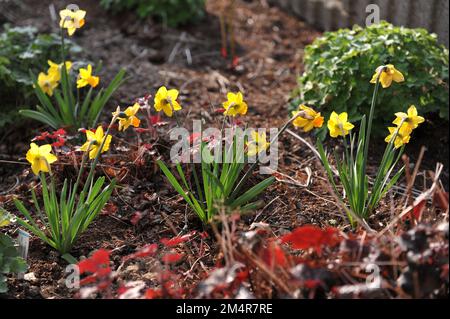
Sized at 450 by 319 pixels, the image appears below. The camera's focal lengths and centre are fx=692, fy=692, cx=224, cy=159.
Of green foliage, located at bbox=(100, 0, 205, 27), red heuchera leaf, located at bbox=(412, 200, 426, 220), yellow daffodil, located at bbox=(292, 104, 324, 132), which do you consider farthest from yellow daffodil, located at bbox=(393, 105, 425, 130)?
green foliage, located at bbox=(100, 0, 205, 27)

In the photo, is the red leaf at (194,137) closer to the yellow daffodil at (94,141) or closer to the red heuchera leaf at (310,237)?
the yellow daffodil at (94,141)

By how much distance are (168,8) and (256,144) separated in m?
2.15

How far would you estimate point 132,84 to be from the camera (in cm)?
380

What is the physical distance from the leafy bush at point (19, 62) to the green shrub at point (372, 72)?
1.28m

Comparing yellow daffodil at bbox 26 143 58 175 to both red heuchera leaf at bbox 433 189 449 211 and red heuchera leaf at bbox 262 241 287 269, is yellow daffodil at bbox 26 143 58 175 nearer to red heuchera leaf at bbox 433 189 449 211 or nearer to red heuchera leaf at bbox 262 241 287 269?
red heuchera leaf at bbox 262 241 287 269

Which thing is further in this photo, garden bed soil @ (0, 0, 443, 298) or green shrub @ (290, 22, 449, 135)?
green shrub @ (290, 22, 449, 135)

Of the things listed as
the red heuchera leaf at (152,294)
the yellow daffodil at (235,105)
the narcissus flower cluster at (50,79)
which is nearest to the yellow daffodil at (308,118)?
the yellow daffodil at (235,105)

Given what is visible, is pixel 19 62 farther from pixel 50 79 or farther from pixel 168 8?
pixel 168 8

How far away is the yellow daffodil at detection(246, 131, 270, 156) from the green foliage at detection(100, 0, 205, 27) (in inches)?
82.0

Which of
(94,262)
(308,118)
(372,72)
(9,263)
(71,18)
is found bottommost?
(9,263)

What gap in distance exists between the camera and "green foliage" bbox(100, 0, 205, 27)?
14.8 feet

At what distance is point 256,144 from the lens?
270 cm

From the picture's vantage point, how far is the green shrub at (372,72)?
326cm

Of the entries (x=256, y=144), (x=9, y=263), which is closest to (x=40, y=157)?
(x=9, y=263)
